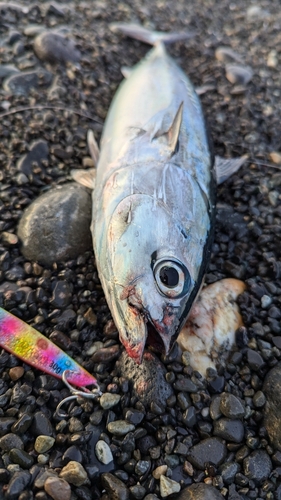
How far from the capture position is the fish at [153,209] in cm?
223

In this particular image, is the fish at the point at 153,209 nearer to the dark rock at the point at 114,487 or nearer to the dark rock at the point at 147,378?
the dark rock at the point at 147,378

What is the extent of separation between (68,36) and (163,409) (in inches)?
173

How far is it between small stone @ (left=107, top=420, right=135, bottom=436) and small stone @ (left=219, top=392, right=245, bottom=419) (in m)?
0.59

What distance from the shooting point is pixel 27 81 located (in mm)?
4008

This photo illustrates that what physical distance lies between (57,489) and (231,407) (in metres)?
1.12

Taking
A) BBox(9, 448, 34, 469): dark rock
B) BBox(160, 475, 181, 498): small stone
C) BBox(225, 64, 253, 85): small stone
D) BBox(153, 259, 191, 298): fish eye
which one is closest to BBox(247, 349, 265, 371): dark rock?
BBox(153, 259, 191, 298): fish eye

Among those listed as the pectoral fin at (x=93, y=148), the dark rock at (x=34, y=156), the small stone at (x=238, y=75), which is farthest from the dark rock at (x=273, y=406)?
the small stone at (x=238, y=75)

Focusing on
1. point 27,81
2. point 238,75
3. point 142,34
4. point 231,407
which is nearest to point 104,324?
point 231,407

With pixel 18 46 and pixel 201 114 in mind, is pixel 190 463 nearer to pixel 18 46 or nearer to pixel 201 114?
pixel 201 114

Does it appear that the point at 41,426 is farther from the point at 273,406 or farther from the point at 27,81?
the point at 27,81

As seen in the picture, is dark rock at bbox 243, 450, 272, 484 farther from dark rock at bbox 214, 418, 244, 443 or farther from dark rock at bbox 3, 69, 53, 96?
dark rock at bbox 3, 69, 53, 96

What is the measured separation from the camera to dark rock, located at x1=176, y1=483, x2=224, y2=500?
2.11 metres

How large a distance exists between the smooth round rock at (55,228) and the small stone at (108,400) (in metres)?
1.05

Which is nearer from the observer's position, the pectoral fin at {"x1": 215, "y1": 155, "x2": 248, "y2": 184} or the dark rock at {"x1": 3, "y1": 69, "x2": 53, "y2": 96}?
the pectoral fin at {"x1": 215, "y1": 155, "x2": 248, "y2": 184}
